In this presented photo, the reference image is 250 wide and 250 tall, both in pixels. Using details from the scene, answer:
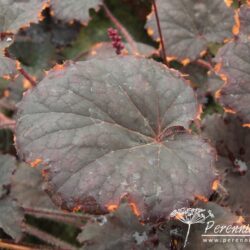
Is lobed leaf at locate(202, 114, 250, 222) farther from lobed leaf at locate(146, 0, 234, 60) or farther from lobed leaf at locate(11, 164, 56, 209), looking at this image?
lobed leaf at locate(11, 164, 56, 209)

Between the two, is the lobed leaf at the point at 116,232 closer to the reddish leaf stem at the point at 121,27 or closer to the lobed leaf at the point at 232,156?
the lobed leaf at the point at 232,156

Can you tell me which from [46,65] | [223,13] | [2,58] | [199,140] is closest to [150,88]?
[199,140]

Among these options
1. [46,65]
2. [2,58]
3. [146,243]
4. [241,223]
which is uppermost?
[2,58]

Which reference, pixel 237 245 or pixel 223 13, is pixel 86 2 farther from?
pixel 237 245

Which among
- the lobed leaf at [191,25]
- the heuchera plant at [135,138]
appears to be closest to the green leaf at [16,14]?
the heuchera plant at [135,138]

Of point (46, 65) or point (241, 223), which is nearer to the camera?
point (241, 223)

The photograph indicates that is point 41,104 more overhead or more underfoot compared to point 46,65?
more overhead

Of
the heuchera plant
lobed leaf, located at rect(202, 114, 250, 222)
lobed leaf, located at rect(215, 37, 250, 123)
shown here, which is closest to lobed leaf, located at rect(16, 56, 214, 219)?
the heuchera plant
